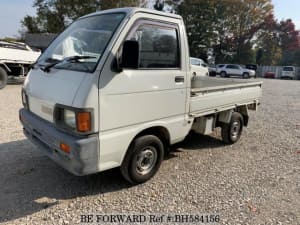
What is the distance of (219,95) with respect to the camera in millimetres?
4195

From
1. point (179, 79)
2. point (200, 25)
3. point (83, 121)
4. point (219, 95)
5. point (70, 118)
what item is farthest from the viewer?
point (200, 25)

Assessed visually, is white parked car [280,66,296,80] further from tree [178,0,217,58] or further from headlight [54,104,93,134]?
headlight [54,104,93,134]

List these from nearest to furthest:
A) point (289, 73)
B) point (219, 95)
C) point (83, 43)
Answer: point (83, 43)
point (219, 95)
point (289, 73)

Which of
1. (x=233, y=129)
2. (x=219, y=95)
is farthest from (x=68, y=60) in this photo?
(x=233, y=129)

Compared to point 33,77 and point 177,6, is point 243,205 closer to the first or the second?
point 33,77

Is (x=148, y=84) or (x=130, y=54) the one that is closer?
(x=130, y=54)

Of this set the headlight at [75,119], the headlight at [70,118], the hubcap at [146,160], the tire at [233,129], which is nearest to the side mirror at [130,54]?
the headlight at [75,119]

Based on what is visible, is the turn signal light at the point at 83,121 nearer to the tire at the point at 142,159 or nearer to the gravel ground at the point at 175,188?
the tire at the point at 142,159

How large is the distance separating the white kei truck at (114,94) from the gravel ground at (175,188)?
1.32 ft

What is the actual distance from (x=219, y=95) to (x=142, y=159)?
1840 mm

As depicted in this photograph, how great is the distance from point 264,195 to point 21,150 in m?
3.83

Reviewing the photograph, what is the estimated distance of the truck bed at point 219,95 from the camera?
3.74 m

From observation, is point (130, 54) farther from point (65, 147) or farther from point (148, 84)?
point (65, 147)

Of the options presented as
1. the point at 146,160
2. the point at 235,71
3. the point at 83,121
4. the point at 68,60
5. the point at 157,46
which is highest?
the point at 235,71
